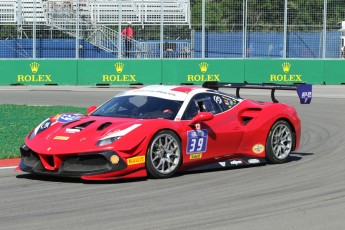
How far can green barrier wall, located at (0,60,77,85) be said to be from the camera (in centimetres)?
2992

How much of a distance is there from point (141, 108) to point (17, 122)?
6295mm

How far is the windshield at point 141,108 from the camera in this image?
10.0 m

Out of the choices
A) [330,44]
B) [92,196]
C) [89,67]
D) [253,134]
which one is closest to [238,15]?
[330,44]

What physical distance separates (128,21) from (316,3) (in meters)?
7.63

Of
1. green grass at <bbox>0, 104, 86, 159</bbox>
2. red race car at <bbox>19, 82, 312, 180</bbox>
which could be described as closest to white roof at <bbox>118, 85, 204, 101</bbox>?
red race car at <bbox>19, 82, 312, 180</bbox>

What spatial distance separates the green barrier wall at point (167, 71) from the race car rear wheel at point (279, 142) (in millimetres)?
19257

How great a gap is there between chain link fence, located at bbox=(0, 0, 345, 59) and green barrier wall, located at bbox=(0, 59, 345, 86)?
1.30 feet

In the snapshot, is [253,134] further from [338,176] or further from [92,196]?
[92,196]

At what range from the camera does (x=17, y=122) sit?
1588 centimetres

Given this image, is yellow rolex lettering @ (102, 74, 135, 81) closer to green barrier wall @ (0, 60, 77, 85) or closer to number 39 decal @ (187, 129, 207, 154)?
green barrier wall @ (0, 60, 77, 85)

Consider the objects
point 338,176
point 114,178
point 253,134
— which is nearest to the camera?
point 114,178

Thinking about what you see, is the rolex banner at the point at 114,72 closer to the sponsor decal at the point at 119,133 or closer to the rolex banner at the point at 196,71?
the rolex banner at the point at 196,71

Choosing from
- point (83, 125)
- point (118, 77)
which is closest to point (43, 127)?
point (83, 125)

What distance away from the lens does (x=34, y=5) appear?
3162 cm
